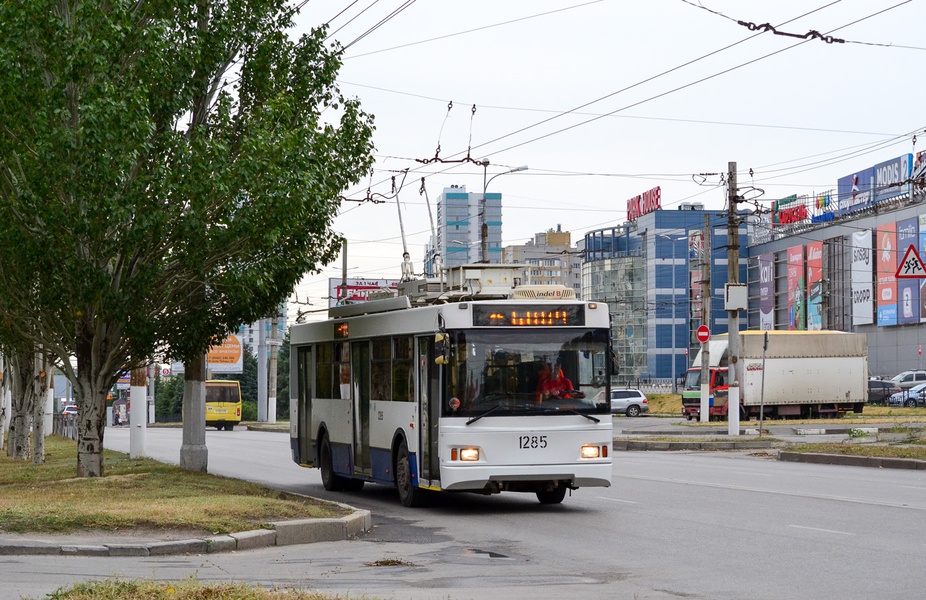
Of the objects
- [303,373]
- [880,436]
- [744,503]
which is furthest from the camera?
[880,436]

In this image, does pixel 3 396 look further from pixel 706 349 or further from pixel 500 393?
pixel 500 393

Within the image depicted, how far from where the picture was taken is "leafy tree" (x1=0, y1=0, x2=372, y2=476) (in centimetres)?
1714

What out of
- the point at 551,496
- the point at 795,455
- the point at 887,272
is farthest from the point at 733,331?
the point at 887,272

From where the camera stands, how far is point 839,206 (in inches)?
4114

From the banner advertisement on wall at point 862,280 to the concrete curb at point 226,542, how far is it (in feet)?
289

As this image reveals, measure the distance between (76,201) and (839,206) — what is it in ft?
308

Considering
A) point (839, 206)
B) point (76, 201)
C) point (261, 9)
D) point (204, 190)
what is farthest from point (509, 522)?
point (839, 206)

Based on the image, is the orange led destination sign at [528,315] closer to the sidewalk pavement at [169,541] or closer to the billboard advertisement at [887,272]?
the sidewalk pavement at [169,541]

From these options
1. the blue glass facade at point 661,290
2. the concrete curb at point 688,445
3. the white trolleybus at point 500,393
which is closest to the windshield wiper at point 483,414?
the white trolleybus at point 500,393

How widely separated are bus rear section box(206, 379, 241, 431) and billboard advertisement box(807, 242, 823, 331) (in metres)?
51.5

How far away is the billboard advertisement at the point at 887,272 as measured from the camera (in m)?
92.5

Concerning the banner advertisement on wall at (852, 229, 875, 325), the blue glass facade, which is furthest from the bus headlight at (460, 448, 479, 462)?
the blue glass facade

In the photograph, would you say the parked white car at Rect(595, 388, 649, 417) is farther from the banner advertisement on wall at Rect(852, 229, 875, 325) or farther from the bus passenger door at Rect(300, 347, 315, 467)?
the bus passenger door at Rect(300, 347, 315, 467)

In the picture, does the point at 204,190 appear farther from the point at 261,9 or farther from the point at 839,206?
the point at 839,206
